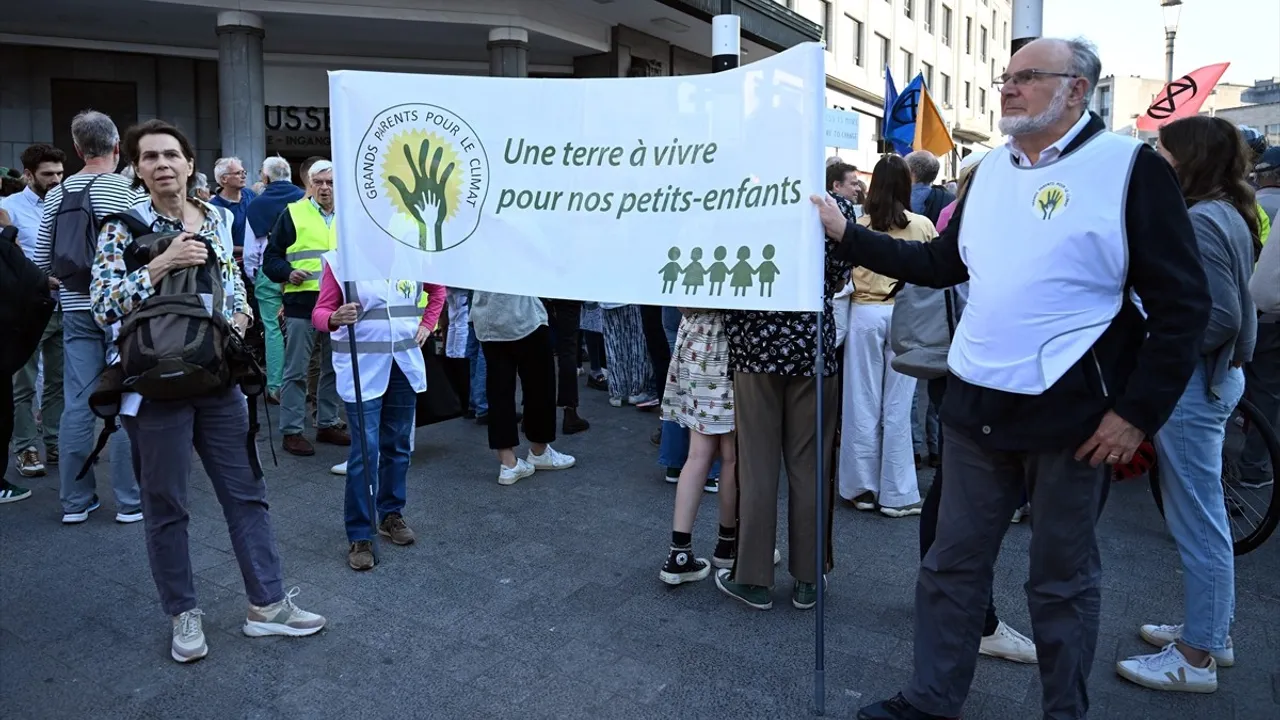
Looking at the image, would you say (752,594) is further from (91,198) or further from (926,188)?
(926,188)

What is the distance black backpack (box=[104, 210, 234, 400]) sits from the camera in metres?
3.26

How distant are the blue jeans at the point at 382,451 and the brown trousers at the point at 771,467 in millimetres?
1721

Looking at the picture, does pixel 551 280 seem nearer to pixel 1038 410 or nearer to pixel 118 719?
pixel 1038 410

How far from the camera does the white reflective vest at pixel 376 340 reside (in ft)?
14.9

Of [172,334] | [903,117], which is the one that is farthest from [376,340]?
[903,117]

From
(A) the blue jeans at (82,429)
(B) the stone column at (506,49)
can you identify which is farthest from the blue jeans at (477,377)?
(B) the stone column at (506,49)

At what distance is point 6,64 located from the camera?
1598 cm

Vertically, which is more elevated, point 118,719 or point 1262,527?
point 1262,527

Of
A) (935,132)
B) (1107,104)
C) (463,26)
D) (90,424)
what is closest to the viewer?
(90,424)

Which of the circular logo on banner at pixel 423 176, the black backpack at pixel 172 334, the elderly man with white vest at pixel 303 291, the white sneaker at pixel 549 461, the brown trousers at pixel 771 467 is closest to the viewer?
the black backpack at pixel 172 334

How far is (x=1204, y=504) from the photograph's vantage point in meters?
3.34

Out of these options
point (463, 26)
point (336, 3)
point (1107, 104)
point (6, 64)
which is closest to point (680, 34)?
point (463, 26)

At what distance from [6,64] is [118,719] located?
1687 cm

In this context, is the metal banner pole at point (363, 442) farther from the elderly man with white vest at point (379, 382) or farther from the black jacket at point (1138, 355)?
the black jacket at point (1138, 355)
